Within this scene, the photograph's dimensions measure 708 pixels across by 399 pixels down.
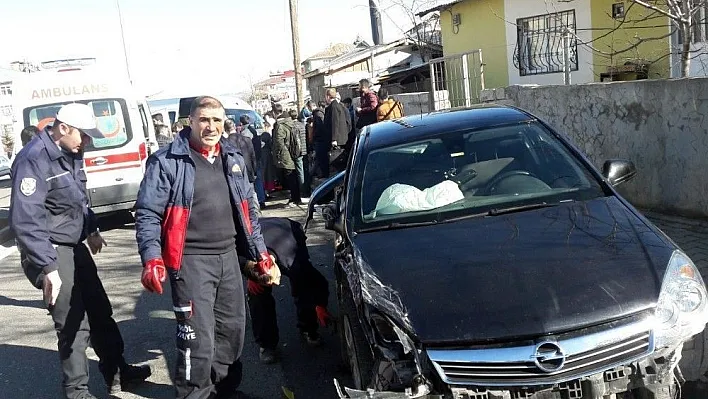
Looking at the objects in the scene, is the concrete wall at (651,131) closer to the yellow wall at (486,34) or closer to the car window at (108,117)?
Result: the car window at (108,117)

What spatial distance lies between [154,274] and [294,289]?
5.26 feet

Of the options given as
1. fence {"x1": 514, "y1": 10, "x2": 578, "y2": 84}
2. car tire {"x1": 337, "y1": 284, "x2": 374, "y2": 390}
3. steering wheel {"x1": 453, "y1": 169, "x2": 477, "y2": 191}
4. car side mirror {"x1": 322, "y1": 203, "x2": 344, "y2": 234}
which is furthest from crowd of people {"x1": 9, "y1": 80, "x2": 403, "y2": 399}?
fence {"x1": 514, "y1": 10, "x2": 578, "y2": 84}

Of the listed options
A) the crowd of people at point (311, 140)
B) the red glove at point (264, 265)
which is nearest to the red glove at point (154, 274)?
the red glove at point (264, 265)

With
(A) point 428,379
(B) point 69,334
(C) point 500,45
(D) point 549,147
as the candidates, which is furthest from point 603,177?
(C) point 500,45

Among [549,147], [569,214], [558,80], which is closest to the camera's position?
[569,214]

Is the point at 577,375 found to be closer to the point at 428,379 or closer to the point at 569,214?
the point at 428,379

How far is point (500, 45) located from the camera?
15.6 metres

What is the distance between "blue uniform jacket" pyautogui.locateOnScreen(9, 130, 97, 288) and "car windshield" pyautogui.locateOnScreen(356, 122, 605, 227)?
187 cm

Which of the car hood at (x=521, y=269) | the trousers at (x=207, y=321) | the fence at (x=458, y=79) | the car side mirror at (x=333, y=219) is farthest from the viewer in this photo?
the fence at (x=458, y=79)

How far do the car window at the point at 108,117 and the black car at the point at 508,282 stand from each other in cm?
772

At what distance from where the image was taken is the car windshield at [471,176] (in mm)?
3852

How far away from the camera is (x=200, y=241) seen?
3719 mm

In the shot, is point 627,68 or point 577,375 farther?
point 627,68

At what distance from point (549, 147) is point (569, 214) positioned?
2.79 ft
